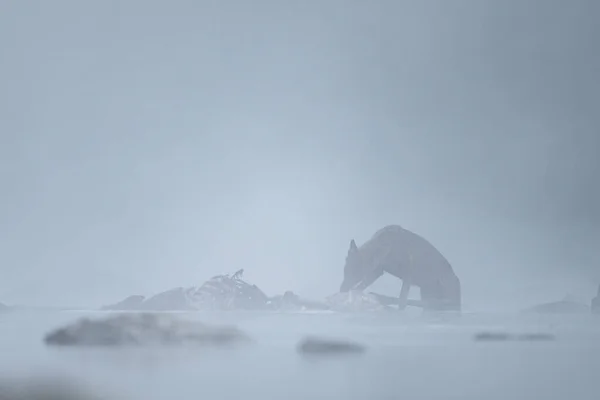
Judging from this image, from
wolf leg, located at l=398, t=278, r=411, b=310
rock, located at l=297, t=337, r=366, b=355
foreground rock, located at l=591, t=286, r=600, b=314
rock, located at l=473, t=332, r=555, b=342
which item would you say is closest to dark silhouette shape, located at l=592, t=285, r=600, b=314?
foreground rock, located at l=591, t=286, r=600, b=314

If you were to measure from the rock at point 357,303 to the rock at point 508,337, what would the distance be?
30941 millimetres

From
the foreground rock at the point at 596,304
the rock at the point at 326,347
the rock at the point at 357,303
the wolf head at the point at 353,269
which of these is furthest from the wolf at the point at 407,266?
the rock at the point at 326,347

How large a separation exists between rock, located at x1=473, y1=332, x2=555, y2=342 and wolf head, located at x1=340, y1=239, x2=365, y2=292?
3283 cm

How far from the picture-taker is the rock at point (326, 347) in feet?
83.4

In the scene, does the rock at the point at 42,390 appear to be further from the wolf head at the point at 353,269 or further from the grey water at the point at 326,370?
the wolf head at the point at 353,269

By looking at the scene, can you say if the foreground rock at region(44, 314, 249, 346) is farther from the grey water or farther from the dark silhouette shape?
the dark silhouette shape

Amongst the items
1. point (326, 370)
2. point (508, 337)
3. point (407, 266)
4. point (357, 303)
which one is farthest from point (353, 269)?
point (326, 370)

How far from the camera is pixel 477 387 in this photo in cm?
1623

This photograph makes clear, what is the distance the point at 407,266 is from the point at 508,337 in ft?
108

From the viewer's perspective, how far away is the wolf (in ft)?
218

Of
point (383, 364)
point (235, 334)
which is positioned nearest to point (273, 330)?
point (235, 334)

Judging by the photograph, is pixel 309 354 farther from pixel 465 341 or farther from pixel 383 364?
pixel 465 341

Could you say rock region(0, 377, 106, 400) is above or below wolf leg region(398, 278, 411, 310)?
below

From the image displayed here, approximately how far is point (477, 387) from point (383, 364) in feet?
16.1
